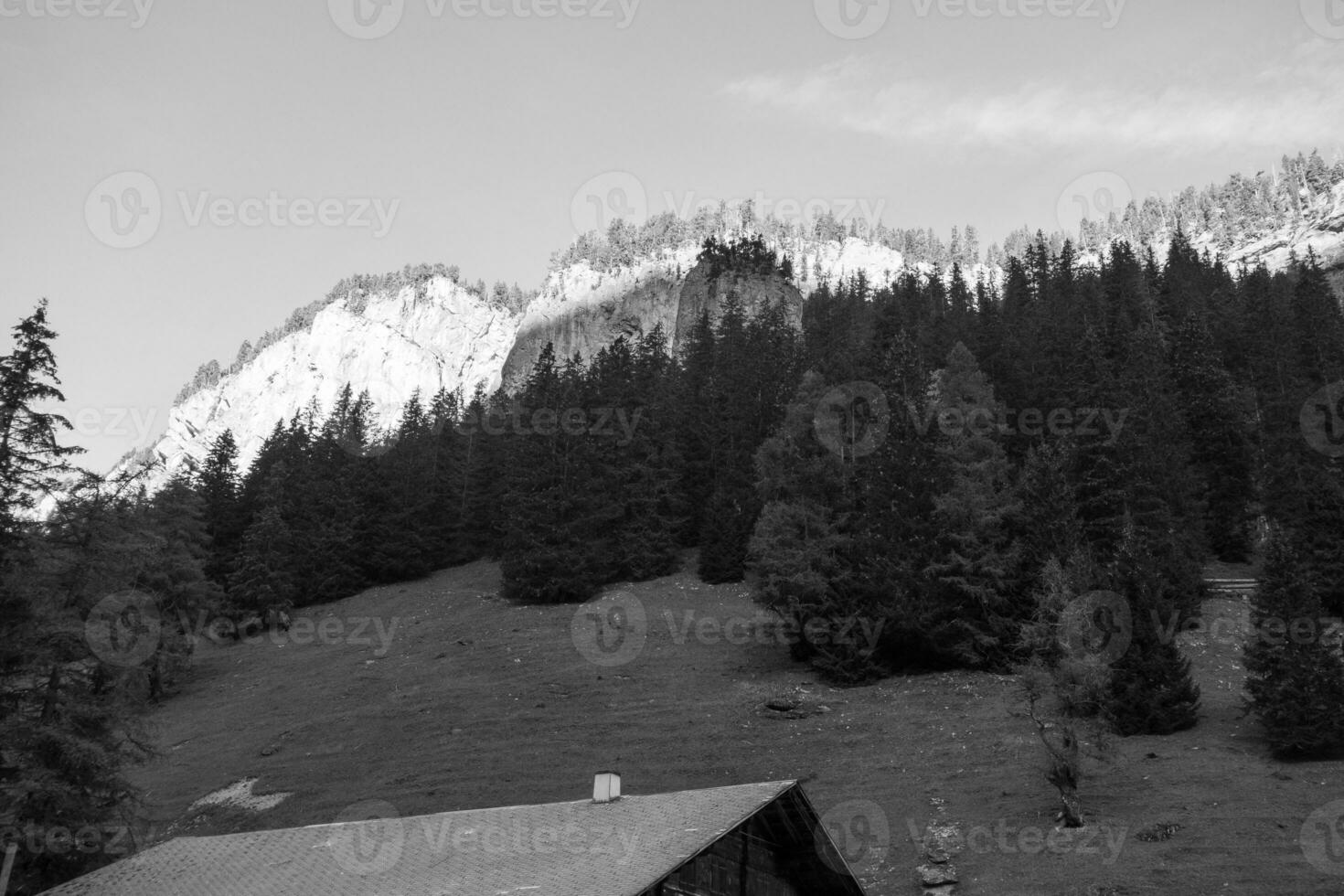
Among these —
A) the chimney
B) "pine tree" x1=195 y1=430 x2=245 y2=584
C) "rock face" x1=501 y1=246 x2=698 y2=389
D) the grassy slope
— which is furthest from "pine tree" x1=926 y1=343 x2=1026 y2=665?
"rock face" x1=501 y1=246 x2=698 y2=389

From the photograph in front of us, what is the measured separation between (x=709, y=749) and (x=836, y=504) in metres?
17.3

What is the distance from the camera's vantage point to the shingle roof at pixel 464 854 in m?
15.6

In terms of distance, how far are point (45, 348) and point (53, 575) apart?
6.20m

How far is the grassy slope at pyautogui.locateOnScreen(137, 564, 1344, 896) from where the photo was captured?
83.9 feet

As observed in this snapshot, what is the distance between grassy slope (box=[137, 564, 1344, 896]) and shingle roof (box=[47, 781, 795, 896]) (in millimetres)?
9532

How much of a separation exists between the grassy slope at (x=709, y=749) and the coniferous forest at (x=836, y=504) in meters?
2.65

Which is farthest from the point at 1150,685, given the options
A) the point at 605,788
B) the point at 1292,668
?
the point at 605,788

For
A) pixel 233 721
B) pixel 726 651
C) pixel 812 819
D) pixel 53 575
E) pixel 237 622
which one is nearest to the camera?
pixel 812 819

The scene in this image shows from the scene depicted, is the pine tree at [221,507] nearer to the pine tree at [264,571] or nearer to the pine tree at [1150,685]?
the pine tree at [264,571]

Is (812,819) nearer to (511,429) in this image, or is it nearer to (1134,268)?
(511,429)

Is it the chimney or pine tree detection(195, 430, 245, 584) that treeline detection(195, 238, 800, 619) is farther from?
the chimney

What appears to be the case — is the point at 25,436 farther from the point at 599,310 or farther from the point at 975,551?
the point at 599,310

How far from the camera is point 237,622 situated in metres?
66.1

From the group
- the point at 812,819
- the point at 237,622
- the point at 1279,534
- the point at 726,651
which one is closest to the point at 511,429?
the point at 237,622
